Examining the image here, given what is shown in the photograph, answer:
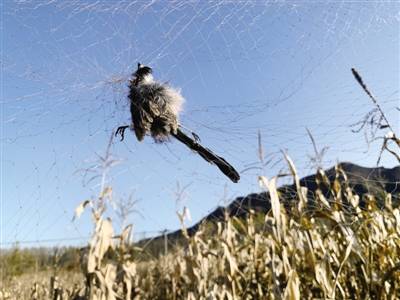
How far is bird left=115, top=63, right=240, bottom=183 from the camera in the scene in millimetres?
1121

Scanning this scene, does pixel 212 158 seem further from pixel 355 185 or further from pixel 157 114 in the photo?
pixel 355 185

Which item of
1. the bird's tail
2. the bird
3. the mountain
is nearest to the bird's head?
the bird

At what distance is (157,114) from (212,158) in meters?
0.24

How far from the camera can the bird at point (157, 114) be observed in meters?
1.12

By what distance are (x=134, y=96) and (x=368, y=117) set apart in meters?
1.17

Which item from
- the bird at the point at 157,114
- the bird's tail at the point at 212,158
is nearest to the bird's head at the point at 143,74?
the bird at the point at 157,114

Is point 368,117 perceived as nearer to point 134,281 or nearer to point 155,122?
point 155,122

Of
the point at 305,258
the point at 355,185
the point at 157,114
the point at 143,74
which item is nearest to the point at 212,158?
the point at 157,114

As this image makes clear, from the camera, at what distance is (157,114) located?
3.98ft

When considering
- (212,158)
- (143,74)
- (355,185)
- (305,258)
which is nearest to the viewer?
(212,158)

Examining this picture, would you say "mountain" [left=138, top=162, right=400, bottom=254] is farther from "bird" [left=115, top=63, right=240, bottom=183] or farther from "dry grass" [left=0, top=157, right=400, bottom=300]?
"bird" [left=115, top=63, right=240, bottom=183]

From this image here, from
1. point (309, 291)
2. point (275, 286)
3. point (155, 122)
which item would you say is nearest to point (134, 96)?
point (155, 122)

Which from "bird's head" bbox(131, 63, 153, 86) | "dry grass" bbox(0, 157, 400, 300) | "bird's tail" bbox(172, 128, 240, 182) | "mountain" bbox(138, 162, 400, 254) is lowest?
"dry grass" bbox(0, 157, 400, 300)

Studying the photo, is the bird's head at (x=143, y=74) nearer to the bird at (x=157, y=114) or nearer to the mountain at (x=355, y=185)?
the bird at (x=157, y=114)
